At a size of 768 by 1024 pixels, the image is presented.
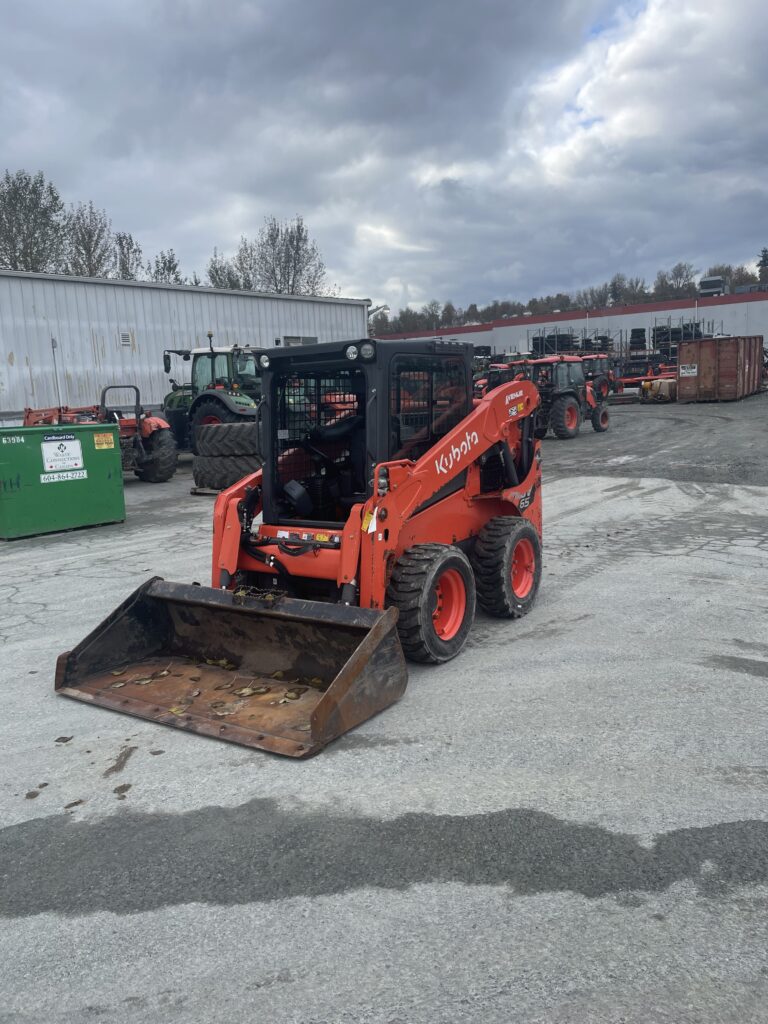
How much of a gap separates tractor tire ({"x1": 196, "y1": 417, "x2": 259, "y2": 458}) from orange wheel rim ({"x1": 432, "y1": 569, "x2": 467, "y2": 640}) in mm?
8051

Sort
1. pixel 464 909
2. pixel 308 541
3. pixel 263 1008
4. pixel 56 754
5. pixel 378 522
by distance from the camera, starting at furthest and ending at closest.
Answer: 1. pixel 308 541
2. pixel 378 522
3. pixel 56 754
4. pixel 464 909
5. pixel 263 1008

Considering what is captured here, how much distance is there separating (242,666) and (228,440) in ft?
28.1

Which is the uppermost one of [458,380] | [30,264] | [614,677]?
[30,264]

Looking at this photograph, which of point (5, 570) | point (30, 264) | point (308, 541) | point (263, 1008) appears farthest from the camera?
point (30, 264)

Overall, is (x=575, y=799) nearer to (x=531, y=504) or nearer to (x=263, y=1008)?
(x=263, y=1008)

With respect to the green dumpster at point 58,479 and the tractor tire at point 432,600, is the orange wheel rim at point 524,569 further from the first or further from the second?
the green dumpster at point 58,479

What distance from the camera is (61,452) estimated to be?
10875 mm

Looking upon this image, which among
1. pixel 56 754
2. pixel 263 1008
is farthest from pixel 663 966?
pixel 56 754

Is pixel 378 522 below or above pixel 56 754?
above

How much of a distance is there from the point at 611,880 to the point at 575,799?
60 cm

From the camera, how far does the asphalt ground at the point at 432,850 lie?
262cm

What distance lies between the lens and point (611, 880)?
311 centimetres

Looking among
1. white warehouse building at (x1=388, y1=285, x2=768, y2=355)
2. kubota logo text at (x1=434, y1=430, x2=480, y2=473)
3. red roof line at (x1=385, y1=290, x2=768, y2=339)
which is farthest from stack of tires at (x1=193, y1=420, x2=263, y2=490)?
red roof line at (x1=385, y1=290, x2=768, y2=339)

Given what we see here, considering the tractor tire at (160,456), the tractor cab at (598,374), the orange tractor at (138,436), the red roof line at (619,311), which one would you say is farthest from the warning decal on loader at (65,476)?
the red roof line at (619,311)
